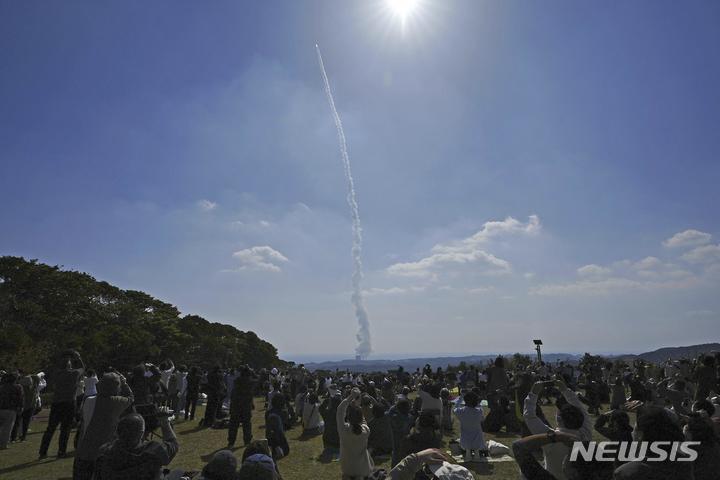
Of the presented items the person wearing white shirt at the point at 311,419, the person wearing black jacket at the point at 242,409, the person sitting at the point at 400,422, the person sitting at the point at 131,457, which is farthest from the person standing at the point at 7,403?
the person sitting at the point at 400,422

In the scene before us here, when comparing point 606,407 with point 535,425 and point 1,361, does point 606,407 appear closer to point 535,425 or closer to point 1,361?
point 535,425

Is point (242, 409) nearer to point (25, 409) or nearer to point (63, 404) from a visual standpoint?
point (63, 404)

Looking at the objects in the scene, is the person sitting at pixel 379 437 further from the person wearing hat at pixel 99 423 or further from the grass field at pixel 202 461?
the person wearing hat at pixel 99 423

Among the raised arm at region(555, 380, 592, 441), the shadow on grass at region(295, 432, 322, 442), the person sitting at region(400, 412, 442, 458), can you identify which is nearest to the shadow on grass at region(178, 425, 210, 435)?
the shadow on grass at region(295, 432, 322, 442)

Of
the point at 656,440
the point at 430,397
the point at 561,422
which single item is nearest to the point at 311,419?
the point at 430,397

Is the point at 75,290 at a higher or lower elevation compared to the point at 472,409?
higher

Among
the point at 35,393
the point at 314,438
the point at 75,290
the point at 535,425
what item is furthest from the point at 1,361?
the point at 535,425

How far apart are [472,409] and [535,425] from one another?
200 inches

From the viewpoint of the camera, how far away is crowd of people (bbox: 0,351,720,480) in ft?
11.0

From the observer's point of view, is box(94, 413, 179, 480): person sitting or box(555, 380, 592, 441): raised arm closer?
box(94, 413, 179, 480): person sitting

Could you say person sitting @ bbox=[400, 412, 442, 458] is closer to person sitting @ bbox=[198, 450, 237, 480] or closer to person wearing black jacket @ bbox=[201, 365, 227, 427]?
person sitting @ bbox=[198, 450, 237, 480]

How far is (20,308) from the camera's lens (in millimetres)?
30625

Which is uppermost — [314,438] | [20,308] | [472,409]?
[20,308]

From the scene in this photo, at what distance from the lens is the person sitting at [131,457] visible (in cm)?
365
